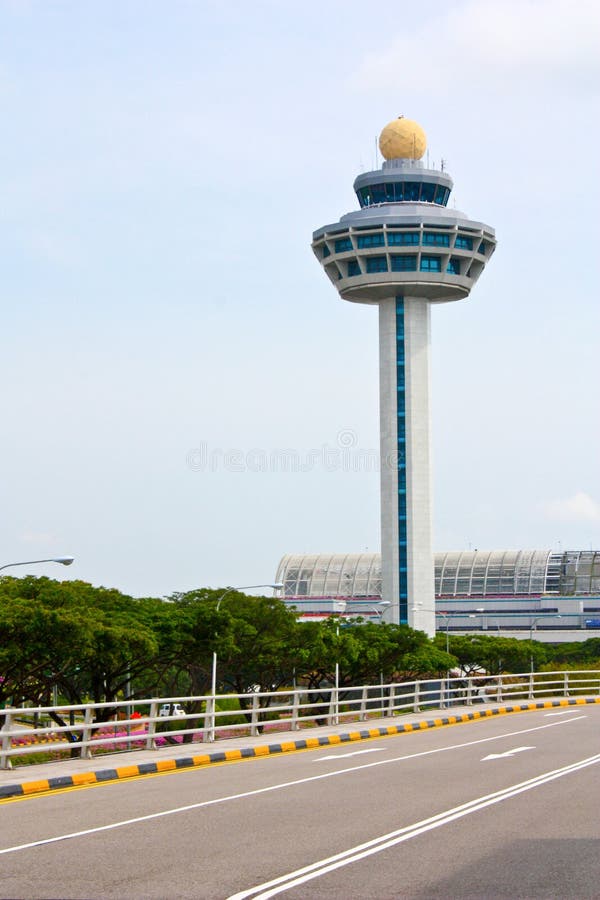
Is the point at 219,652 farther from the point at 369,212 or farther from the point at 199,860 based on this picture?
the point at 369,212

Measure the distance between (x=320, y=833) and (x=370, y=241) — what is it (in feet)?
356

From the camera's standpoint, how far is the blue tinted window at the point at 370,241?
395 feet

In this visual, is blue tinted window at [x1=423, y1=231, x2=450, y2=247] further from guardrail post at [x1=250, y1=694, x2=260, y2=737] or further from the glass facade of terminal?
guardrail post at [x1=250, y1=694, x2=260, y2=737]

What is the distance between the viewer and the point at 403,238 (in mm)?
119938

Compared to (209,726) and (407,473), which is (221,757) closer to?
(209,726)

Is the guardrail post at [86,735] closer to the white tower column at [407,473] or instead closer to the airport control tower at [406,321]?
A: the airport control tower at [406,321]

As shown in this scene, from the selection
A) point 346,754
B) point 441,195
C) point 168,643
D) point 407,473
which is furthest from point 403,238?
point 346,754

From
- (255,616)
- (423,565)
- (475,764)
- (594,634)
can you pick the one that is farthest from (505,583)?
(475,764)

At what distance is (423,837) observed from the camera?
1516cm

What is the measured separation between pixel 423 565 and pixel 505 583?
2672 inches

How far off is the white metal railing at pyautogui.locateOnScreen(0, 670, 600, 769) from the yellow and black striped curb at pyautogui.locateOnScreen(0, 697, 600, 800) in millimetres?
662

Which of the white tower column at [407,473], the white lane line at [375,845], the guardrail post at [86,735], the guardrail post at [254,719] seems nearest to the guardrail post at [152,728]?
the guardrail post at [86,735]

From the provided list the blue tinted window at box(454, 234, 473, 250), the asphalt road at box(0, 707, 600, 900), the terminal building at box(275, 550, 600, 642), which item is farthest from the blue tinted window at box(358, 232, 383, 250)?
A: the asphalt road at box(0, 707, 600, 900)

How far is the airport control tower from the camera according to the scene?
11981cm
